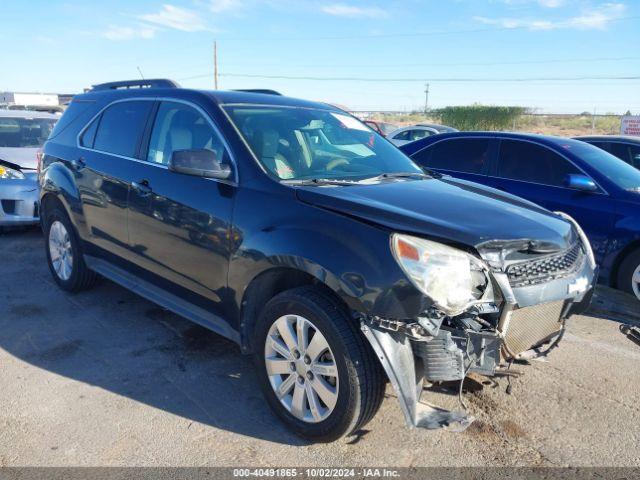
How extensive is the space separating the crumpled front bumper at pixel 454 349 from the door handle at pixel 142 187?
6.70ft

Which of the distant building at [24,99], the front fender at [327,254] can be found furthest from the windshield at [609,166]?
the distant building at [24,99]

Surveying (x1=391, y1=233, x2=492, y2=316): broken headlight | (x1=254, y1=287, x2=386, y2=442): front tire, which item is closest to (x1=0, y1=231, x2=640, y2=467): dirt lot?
(x1=254, y1=287, x2=386, y2=442): front tire

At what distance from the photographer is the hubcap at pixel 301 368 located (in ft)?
9.43

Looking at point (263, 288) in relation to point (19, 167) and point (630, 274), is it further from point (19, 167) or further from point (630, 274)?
point (19, 167)

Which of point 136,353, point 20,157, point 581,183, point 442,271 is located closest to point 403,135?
point 20,157

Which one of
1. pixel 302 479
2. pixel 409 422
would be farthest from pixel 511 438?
pixel 302 479

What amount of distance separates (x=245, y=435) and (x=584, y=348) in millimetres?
2774

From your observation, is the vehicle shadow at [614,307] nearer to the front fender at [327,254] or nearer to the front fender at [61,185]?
the front fender at [327,254]

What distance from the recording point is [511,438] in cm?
309

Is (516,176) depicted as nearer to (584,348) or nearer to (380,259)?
(584,348)

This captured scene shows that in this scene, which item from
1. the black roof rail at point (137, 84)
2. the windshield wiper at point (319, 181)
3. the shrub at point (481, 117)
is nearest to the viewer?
the windshield wiper at point (319, 181)

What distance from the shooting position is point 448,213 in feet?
9.84

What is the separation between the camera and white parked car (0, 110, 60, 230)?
24.1 feet

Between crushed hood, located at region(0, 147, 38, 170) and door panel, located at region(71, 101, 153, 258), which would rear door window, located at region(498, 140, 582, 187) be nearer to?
door panel, located at region(71, 101, 153, 258)
